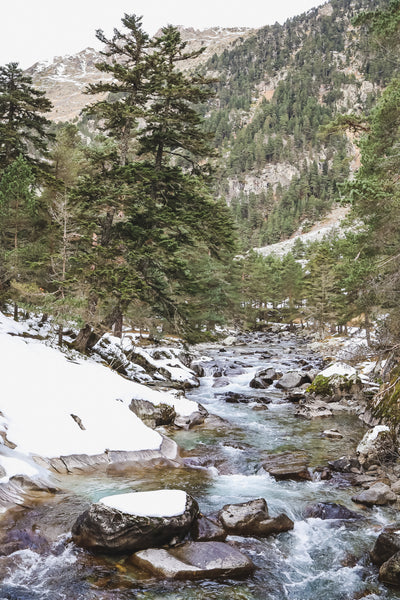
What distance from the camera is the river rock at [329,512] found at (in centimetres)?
711

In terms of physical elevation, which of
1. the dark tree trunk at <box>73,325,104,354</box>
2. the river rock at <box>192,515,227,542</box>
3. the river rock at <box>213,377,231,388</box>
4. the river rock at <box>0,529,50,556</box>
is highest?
the dark tree trunk at <box>73,325,104,354</box>

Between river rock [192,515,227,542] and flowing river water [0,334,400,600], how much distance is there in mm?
281

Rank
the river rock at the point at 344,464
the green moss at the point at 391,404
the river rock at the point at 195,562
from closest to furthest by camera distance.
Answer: the river rock at the point at 195,562 < the river rock at the point at 344,464 < the green moss at the point at 391,404

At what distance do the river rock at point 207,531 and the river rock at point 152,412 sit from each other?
5946mm

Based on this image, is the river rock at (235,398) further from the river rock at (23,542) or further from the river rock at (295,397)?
the river rock at (23,542)

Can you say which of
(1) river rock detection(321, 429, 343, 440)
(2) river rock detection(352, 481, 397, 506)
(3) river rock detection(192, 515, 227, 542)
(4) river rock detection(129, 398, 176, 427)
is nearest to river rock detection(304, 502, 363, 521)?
(2) river rock detection(352, 481, 397, 506)

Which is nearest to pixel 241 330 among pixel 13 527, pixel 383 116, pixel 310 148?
pixel 383 116

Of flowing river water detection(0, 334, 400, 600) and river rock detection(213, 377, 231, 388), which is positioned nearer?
flowing river water detection(0, 334, 400, 600)

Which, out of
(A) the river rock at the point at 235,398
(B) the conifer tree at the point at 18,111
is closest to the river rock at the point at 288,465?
(A) the river rock at the point at 235,398

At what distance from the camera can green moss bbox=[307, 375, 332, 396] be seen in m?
17.7

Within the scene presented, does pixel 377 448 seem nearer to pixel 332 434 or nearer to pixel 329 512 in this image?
pixel 332 434

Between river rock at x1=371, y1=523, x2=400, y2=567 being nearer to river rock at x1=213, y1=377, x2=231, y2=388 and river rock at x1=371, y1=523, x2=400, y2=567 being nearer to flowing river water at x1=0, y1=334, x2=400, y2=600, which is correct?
flowing river water at x1=0, y1=334, x2=400, y2=600

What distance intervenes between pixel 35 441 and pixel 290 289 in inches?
2331

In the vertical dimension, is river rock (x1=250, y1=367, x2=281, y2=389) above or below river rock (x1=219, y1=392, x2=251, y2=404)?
below
